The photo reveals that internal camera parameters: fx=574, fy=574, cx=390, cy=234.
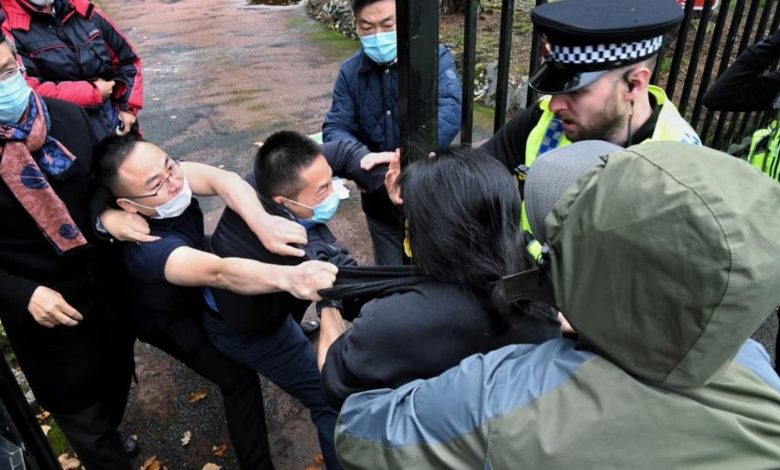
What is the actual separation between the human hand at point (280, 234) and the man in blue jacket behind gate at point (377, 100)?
2.51 ft

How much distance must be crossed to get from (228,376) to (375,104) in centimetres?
148

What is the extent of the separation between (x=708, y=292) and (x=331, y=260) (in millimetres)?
1366

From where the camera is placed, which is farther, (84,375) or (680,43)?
(680,43)

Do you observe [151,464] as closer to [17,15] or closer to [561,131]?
[561,131]

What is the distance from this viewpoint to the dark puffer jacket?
3432 mm

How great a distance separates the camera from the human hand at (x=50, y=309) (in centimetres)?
204

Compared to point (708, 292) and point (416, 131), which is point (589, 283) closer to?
point (708, 292)

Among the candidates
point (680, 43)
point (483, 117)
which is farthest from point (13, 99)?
point (483, 117)

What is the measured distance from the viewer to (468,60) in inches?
76.9

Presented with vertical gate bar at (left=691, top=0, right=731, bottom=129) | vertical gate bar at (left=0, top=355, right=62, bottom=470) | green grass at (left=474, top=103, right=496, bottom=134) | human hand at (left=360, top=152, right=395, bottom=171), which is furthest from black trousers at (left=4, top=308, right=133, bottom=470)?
green grass at (left=474, top=103, right=496, bottom=134)

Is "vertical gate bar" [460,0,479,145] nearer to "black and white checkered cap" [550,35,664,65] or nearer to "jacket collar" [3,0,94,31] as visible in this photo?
"black and white checkered cap" [550,35,664,65]

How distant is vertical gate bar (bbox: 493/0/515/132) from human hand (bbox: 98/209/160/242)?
1.39 metres

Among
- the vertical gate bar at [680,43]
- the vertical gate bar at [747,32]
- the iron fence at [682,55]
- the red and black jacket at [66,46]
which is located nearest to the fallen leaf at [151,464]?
the red and black jacket at [66,46]

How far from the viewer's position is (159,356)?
3637mm
